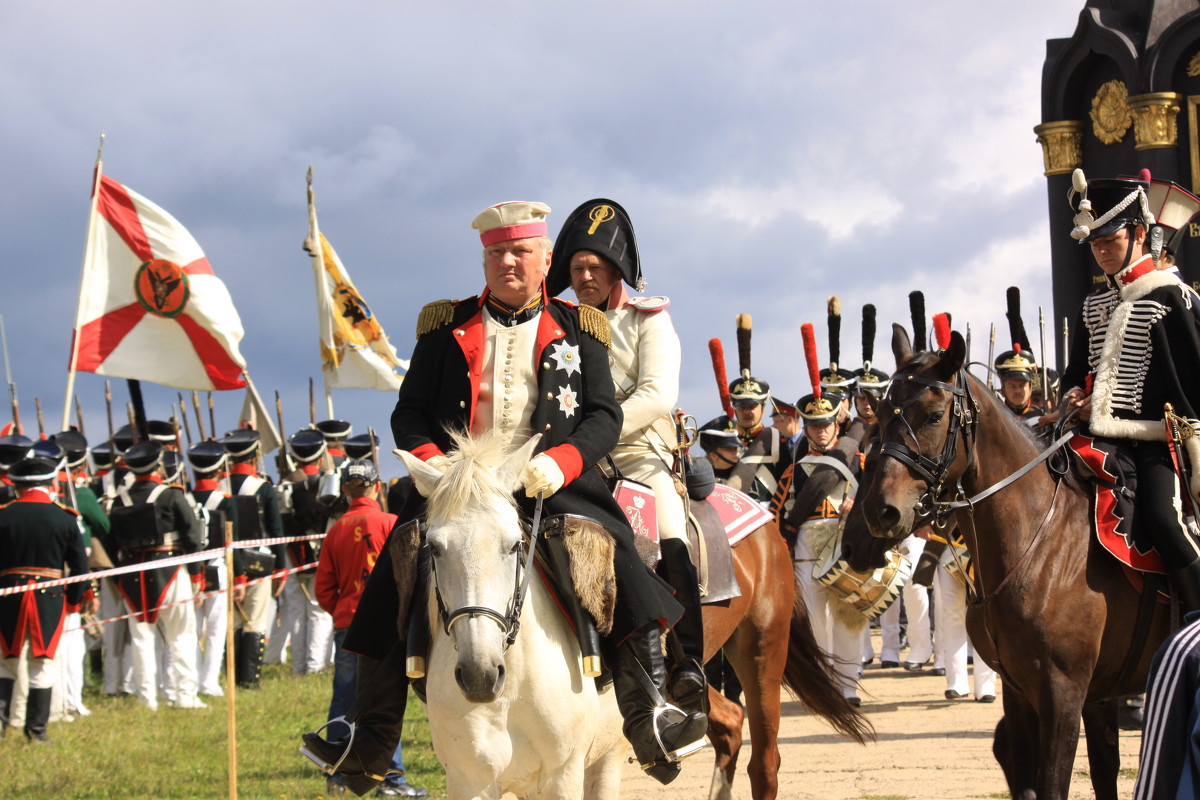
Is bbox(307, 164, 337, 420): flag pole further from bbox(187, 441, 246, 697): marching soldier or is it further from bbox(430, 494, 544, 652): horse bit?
bbox(430, 494, 544, 652): horse bit

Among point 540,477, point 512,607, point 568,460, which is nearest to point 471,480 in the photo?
point 540,477

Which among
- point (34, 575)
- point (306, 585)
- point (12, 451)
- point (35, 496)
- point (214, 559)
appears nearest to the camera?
point (34, 575)

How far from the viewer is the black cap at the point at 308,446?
58.6 ft

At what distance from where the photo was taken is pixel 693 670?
614 cm

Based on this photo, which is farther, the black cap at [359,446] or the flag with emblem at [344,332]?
the flag with emblem at [344,332]

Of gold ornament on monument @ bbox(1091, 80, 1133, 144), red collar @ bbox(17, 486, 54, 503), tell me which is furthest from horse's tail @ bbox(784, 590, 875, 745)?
gold ornament on monument @ bbox(1091, 80, 1133, 144)

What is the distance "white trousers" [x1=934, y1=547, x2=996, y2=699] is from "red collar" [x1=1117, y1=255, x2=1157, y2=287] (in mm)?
5732

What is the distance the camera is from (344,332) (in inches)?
736

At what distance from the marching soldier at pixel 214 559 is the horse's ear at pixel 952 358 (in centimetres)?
981

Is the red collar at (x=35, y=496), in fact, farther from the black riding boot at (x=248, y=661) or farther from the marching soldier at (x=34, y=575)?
the black riding boot at (x=248, y=661)

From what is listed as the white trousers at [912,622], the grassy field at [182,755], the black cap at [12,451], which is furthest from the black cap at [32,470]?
the white trousers at [912,622]

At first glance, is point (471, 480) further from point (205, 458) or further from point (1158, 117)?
point (1158, 117)

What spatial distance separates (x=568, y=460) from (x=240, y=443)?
506 inches

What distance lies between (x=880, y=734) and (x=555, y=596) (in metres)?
6.94
